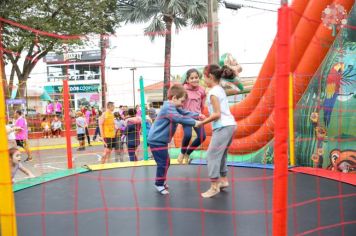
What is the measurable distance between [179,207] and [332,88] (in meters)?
2.28

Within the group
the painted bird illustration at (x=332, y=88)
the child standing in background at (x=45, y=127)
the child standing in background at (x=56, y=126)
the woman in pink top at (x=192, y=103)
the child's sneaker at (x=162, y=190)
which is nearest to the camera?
the child's sneaker at (x=162, y=190)

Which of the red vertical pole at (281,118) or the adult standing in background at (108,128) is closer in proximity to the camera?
the red vertical pole at (281,118)

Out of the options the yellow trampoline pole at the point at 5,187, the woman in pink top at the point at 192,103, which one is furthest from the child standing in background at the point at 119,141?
the yellow trampoline pole at the point at 5,187

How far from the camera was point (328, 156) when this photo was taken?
407 cm

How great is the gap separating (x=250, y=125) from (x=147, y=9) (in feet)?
26.4

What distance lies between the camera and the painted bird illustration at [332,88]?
156 inches

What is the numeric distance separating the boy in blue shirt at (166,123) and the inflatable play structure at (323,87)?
157 centimetres

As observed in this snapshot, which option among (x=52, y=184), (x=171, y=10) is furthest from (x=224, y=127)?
(x=171, y=10)

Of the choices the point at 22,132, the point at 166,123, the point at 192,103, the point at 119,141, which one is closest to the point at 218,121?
the point at 166,123

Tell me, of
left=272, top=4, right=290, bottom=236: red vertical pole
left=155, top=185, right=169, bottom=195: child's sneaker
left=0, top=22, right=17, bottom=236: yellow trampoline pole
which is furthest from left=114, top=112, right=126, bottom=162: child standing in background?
left=272, top=4, right=290, bottom=236: red vertical pole

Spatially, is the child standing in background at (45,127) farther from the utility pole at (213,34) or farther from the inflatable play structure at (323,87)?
the inflatable play structure at (323,87)

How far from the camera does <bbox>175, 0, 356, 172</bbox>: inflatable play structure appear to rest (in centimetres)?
388

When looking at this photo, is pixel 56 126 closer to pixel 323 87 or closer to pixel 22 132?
pixel 22 132

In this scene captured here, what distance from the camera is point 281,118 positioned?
1.63 meters
